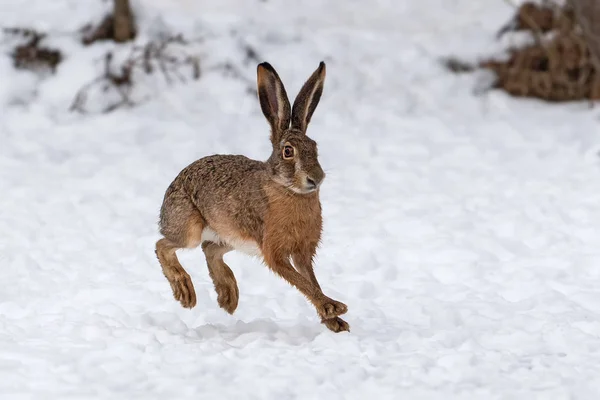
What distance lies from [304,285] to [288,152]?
711 mm

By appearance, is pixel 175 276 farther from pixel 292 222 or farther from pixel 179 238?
pixel 292 222

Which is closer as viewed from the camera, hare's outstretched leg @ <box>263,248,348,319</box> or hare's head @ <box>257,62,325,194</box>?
hare's head @ <box>257,62,325,194</box>

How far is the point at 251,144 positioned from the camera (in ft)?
32.6

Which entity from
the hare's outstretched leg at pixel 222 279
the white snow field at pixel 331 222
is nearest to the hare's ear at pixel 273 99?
the hare's outstretched leg at pixel 222 279

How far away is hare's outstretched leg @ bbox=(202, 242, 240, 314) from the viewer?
6.28m

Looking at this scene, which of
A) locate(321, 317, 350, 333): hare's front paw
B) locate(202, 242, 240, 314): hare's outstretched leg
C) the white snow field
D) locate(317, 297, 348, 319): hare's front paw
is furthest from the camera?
locate(202, 242, 240, 314): hare's outstretched leg

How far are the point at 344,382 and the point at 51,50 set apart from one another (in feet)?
22.2

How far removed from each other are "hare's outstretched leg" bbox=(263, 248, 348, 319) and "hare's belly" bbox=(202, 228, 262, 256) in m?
0.20

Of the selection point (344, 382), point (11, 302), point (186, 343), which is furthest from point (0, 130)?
point (344, 382)

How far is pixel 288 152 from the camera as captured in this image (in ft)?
18.3

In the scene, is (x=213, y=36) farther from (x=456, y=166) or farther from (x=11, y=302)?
(x=11, y=302)

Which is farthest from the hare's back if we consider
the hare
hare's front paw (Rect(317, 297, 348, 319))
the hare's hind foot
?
hare's front paw (Rect(317, 297, 348, 319))

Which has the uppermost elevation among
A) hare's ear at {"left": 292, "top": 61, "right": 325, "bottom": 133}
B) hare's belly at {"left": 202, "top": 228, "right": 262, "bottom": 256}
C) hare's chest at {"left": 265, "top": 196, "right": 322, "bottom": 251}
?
hare's ear at {"left": 292, "top": 61, "right": 325, "bottom": 133}

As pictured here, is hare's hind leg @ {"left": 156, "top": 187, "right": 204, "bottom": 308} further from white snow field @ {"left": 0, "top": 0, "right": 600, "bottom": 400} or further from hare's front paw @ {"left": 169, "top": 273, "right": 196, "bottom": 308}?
white snow field @ {"left": 0, "top": 0, "right": 600, "bottom": 400}
